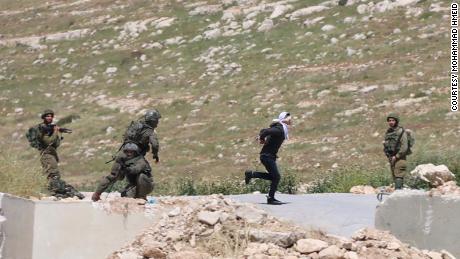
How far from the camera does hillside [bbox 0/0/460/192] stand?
2833cm

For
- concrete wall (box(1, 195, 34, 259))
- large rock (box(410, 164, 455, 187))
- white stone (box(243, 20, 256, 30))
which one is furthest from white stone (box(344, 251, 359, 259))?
white stone (box(243, 20, 256, 30))

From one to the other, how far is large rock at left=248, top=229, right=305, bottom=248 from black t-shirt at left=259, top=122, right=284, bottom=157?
2547 mm

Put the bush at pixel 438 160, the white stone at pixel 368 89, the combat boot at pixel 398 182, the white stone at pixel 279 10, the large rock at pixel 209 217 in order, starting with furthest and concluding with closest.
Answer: the white stone at pixel 279 10 → the white stone at pixel 368 89 → the bush at pixel 438 160 → the combat boot at pixel 398 182 → the large rock at pixel 209 217

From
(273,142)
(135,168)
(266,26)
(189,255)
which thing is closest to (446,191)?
(273,142)

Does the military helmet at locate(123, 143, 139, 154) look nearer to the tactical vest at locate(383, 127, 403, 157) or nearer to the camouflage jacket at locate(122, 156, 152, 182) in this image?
the camouflage jacket at locate(122, 156, 152, 182)

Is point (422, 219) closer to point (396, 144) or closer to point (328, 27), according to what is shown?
point (396, 144)

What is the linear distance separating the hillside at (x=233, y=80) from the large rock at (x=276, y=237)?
11142 millimetres

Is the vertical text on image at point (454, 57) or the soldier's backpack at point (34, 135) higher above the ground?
the vertical text on image at point (454, 57)

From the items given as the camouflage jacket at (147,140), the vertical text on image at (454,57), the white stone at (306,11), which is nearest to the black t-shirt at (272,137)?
the camouflage jacket at (147,140)

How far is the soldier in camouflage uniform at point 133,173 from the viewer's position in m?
12.0

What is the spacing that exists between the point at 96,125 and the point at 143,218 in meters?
23.8

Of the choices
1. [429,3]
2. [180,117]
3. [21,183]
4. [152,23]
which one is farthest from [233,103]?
[21,183]

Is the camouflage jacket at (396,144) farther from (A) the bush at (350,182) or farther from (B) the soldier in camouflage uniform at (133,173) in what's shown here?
(B) the soldier in camouflage uniform at (133,173)

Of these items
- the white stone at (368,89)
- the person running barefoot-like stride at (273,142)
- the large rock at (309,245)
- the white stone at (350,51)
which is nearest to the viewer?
the large rock at (309,245)
